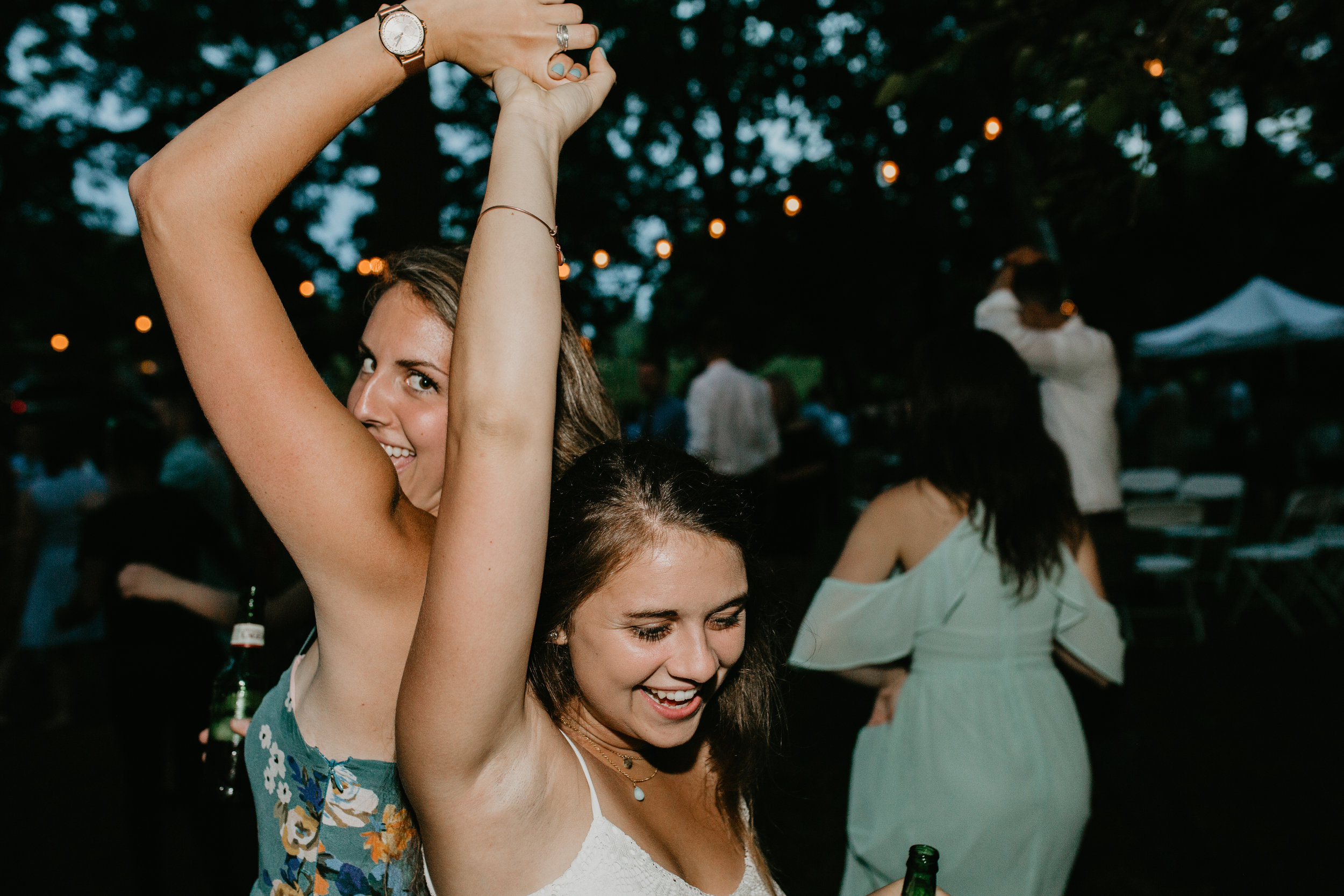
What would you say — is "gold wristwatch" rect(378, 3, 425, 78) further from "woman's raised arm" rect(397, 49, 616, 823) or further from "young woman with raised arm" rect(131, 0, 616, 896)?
"woman's raised arm" rect(397, 49, 616, 823)

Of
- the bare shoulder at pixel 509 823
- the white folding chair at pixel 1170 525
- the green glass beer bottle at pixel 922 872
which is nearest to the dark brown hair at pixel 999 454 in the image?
the green glass beer bottle at pixel 922 872

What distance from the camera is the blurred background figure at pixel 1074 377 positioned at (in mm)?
4066

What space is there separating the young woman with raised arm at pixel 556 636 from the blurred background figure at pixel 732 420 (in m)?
5.16

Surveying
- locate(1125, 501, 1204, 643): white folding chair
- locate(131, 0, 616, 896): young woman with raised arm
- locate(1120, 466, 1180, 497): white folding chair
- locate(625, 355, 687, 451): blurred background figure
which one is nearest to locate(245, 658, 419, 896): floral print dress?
locate(131, 0, 616, 896): young woman with raised arm

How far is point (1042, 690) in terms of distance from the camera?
8.88 ft

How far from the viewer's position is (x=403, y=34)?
3.73 feet

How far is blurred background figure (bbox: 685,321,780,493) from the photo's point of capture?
6.89 m

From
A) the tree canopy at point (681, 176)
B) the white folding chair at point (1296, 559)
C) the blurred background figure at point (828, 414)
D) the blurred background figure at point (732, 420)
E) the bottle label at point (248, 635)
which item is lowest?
the white folding chair at point (1296, 559)

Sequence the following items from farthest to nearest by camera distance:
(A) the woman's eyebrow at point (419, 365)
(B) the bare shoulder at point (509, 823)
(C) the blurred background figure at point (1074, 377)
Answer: (C) the blurred background figure at point (1074, 377), (A) the woman's eyebrow at point (419, 365), (B) the bare shoulder at point (509, 823)

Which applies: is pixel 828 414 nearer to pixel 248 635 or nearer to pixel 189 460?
pixel 189 460

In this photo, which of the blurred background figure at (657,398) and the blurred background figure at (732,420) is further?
the blurred background figure at (657,398)

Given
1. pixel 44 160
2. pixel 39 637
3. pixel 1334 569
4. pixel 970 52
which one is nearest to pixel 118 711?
pixel 39 637

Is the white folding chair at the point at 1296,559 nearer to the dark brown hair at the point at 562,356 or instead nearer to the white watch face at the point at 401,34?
the dark brown hair at the point at 562,356

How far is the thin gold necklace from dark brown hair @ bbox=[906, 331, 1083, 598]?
162 cm
